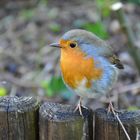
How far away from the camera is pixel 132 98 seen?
5.36 meters

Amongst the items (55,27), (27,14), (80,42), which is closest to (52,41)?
(55,27)

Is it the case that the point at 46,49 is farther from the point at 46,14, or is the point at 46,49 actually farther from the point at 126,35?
the point at 126,35

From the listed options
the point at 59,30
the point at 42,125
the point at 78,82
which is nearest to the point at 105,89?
the point at 78,82

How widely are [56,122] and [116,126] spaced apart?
0.31m

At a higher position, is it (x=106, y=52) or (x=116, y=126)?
(x=106, y=52)

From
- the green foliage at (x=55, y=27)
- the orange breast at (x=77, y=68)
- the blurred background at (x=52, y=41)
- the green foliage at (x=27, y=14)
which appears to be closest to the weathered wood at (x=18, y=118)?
the orange breast at (x=77, y=68)

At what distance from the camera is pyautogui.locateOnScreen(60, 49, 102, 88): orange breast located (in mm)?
2887

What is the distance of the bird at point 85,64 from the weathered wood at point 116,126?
0.82 ft

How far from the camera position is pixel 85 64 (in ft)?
9.48

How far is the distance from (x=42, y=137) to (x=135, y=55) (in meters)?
2.33

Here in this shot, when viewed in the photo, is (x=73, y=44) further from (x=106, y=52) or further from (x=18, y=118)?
(x=18, y=118)

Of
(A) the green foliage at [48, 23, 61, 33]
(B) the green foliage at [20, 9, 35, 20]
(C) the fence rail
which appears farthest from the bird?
(B) the green foliage at [20, 9, 35, 20]

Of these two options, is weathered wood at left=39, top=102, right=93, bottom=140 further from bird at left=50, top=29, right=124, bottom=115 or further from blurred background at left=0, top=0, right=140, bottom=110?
blurred background at left=0, top=0, right=140, bottom=110

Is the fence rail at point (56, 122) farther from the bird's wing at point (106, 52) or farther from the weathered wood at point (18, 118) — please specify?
the bird's wing at point (106, 52)
